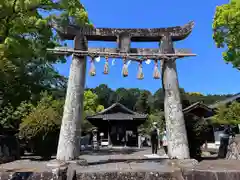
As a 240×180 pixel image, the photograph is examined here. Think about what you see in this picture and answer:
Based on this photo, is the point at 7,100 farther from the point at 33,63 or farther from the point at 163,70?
the point at 163,70

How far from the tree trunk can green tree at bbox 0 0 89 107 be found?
2.10 m

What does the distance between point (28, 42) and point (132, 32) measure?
5.48 meters

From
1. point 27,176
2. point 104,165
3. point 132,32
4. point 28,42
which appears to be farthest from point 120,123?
point 27,176

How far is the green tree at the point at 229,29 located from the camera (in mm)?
16516

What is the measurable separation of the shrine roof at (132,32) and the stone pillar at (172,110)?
0.33m

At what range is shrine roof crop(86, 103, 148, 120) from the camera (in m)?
29.3

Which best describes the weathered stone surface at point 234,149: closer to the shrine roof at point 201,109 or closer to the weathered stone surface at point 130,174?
the weathered stone surface at point 130,174

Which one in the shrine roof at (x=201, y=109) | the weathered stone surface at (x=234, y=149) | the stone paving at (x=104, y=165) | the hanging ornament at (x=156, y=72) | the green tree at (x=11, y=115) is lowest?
the stone paving at (x=104, y=165)

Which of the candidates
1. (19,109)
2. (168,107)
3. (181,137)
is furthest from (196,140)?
(19,109)

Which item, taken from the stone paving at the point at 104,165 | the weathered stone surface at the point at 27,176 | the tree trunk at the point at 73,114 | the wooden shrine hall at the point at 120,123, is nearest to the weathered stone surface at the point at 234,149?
the stone paving at the point at 104,165

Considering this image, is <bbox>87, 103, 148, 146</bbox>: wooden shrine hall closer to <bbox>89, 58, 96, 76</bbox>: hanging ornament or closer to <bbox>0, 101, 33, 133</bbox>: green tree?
<bbox>0, 101, 33, 133</bbox>: green tree

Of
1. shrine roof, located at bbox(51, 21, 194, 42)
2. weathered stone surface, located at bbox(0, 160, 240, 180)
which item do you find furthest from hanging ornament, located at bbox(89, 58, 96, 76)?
weathered stone surface, located at bbox(0, 160, 240, 180)

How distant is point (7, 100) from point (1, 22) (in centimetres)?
717

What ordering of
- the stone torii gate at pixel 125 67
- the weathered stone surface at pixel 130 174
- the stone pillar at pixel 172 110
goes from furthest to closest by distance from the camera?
the stone pillar at pixel 172 110 → the stone torii gate at pixel 125 67 → the weathered stone surface at pixel 130 174
